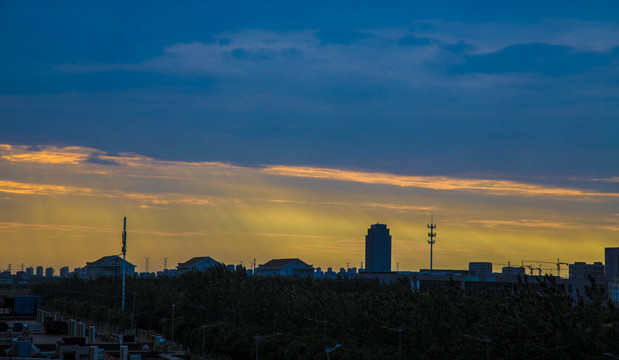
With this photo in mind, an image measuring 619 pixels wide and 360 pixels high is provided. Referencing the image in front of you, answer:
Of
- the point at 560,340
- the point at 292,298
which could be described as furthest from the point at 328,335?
the point at 560,340

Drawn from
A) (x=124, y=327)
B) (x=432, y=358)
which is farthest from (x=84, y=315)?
(x=432, y=358)

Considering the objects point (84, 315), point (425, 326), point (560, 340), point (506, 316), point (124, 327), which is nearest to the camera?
point (560, 340)

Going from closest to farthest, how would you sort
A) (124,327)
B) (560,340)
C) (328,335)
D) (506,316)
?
(560,340), (506,316), (328,335), (124,327)

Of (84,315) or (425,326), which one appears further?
(84,315)

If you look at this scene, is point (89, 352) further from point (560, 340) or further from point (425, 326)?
point (560, 340)

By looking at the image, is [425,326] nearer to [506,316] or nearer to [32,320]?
[506,316]

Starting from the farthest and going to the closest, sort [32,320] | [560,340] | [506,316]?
[32,320] → [506,316] → [560,340]

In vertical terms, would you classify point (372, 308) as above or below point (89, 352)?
above

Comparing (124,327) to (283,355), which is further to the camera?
(124,327)

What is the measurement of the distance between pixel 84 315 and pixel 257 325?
8755cm

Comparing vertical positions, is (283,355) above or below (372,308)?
below

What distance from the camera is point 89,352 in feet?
300

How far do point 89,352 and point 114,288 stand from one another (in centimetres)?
10242

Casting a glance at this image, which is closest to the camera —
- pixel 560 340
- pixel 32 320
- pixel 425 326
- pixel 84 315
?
pixel 560 340
